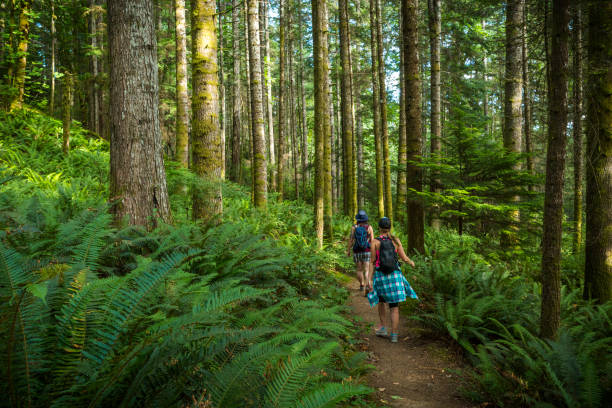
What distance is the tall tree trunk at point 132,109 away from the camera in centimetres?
459

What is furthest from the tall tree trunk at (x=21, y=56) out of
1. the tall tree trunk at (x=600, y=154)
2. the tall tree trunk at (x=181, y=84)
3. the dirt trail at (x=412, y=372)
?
the tall tree trunk at (x=600, y=154)

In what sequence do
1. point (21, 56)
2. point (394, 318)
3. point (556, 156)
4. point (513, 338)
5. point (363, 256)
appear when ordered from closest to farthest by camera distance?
point (556, 156), point (513, 338), point (394, 318), point (363, 256), point (21, 56)

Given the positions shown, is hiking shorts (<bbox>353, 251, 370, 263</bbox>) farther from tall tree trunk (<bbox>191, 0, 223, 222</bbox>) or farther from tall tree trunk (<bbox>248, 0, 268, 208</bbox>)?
tall tree trunk (<bbox>191, 0, 223, 222</bbox>)

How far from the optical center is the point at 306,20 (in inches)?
1048

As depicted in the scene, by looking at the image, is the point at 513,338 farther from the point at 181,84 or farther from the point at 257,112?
the point at 181,84

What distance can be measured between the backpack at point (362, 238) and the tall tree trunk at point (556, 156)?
184 inches

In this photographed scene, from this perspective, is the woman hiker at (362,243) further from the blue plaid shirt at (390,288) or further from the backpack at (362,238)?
the blue plaid shirt at (390,288)

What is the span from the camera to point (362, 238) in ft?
27.5

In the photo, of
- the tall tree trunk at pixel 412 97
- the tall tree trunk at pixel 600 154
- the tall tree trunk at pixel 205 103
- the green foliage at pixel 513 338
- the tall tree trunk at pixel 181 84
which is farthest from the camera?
the tall tree trunk at pixel 181 84

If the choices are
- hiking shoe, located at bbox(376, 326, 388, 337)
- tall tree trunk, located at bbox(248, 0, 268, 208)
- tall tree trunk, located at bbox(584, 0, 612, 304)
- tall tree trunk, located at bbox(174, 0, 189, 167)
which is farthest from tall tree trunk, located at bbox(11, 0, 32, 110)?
tall tree trunk, located at bbox(584, 0, 612, 304)

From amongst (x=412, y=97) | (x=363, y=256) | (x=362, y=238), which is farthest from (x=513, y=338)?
(x=412, y=97)

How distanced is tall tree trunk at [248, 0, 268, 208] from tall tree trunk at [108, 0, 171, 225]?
17.1 ft

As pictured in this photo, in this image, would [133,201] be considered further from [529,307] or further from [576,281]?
[576,281]

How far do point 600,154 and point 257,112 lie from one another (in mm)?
8019
